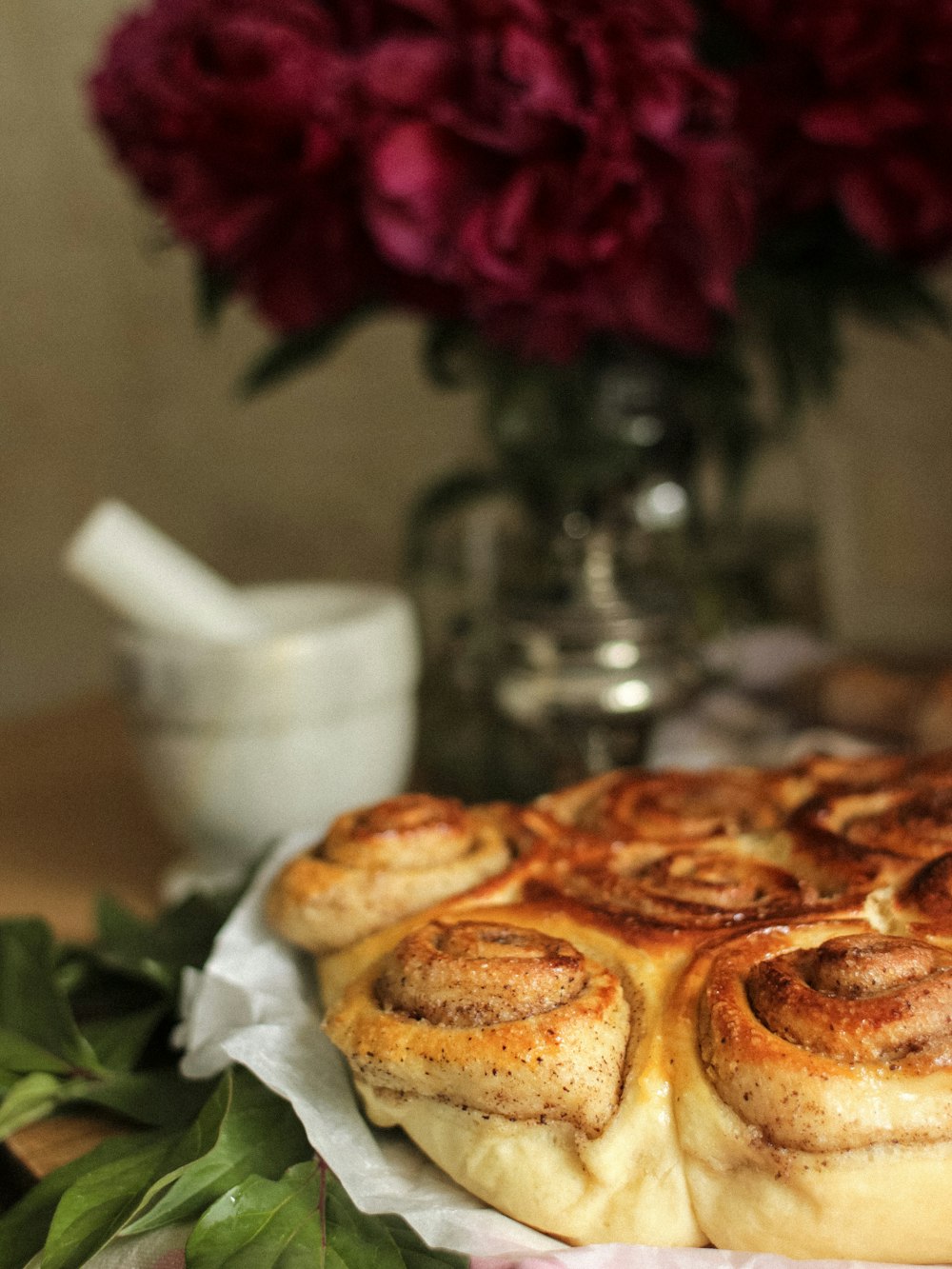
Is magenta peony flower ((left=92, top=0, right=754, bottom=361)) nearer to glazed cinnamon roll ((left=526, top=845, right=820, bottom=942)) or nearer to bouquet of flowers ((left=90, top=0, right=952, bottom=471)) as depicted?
bouquet of flowers ((left=90, top=0, right=952, bottom=471))

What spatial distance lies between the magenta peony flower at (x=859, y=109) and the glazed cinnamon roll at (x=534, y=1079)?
0.42 metres

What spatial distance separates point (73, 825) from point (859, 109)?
575 millimetres

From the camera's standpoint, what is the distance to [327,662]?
0.62m

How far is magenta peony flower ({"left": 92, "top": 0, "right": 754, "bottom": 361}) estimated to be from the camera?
0.55 m

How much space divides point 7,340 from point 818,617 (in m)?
0.88

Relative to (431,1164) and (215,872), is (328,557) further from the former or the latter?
(431,1164)

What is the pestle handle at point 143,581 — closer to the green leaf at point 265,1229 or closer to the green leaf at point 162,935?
the green leaf at point 162,935

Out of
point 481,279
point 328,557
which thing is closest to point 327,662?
point 481,279

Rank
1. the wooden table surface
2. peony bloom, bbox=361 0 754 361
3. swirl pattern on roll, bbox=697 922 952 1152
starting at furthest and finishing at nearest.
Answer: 1. the wooden table surface
2. peony bloom, bbox=361 0 754 361
3. swirl pattern on roll, bbox=697 922 952 1152

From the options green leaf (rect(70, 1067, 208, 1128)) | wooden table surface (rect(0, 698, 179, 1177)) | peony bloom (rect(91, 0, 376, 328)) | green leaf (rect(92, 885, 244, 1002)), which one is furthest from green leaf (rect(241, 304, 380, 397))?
green leaf (rect(70, 1067, 208, 1128))

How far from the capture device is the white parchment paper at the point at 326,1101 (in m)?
0.31

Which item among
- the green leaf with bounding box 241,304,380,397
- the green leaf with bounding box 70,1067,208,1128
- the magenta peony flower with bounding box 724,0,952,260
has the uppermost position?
the magenta peony flower with bounding box 724,0,952,260

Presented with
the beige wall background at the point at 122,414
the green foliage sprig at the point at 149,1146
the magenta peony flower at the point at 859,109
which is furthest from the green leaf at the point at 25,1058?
the beige wall background at the point at 122,414

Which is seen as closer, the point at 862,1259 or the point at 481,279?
the point at 862,1259
